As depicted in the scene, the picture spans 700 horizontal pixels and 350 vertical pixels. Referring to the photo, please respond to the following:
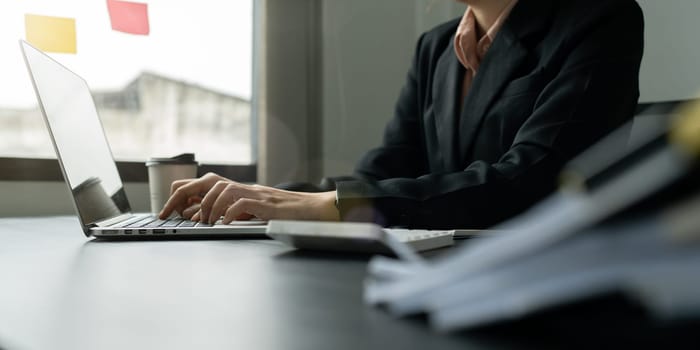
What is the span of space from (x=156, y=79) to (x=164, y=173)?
683 mm

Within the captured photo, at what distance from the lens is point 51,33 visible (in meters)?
1.47

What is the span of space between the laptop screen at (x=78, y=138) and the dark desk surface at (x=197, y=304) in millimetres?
248

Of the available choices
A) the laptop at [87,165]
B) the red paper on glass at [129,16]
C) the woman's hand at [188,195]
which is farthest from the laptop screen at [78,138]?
the red paper on glass at [129,16]

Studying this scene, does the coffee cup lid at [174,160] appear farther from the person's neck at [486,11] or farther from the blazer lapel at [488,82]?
the person's neck at [486,11]

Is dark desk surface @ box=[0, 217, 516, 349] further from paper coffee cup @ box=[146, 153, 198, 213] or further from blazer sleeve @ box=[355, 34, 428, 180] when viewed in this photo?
blazer sleeve @ box=[355, 34, 428, 180]

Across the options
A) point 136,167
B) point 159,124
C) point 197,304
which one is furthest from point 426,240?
point 159,124

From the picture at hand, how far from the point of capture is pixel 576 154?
0.89m

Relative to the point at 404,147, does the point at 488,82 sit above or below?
above

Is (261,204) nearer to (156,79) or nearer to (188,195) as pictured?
(188,195)

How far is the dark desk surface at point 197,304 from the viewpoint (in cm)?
25

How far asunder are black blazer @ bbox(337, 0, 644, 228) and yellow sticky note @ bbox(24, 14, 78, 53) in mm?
863

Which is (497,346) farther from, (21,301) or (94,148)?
(94,148)

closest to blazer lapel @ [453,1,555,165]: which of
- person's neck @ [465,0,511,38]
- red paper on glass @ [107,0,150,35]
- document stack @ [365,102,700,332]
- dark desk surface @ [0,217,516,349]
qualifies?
person's neck @ [465,0,511,38]

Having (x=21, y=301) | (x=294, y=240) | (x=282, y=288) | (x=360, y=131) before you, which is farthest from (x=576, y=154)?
(x=360, y=131)
